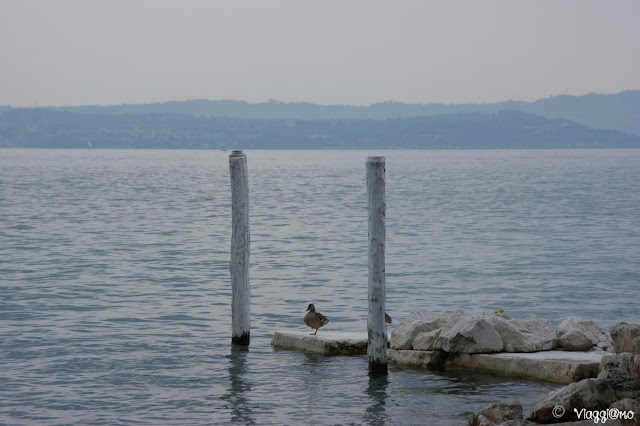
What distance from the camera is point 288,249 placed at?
1240 inches

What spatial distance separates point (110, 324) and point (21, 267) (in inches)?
385

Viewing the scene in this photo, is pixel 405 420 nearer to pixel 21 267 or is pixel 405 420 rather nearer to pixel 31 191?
pixel 21 267

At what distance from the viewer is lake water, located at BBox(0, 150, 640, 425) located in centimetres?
1139

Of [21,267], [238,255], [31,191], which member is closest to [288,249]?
[21,267]

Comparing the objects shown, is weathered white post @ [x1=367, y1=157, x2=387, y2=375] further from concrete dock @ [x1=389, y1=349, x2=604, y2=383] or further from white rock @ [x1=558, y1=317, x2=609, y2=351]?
white rock @ [x1=558, y1=317, x2=609, y2=351]

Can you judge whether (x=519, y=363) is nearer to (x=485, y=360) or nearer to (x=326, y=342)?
(x=485, y=360)

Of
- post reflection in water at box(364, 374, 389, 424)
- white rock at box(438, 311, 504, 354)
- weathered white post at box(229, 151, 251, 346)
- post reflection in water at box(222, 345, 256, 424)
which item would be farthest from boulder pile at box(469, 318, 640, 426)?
weathered white post at box(229, 151, 251, 346)

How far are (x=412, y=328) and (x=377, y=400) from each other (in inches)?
86.7

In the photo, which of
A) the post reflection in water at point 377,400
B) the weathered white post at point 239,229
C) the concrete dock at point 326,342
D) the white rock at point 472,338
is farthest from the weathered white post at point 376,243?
the weathered white post at point 239,229

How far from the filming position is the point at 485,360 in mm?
12477

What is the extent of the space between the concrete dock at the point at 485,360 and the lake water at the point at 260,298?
26 cm

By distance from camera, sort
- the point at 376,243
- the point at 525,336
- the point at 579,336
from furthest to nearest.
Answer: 1. the point at 525,336
2. the point at 579,336
3. the point at 376,243

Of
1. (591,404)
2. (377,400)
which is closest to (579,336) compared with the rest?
(377,400)

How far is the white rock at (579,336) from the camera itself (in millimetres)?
12627
